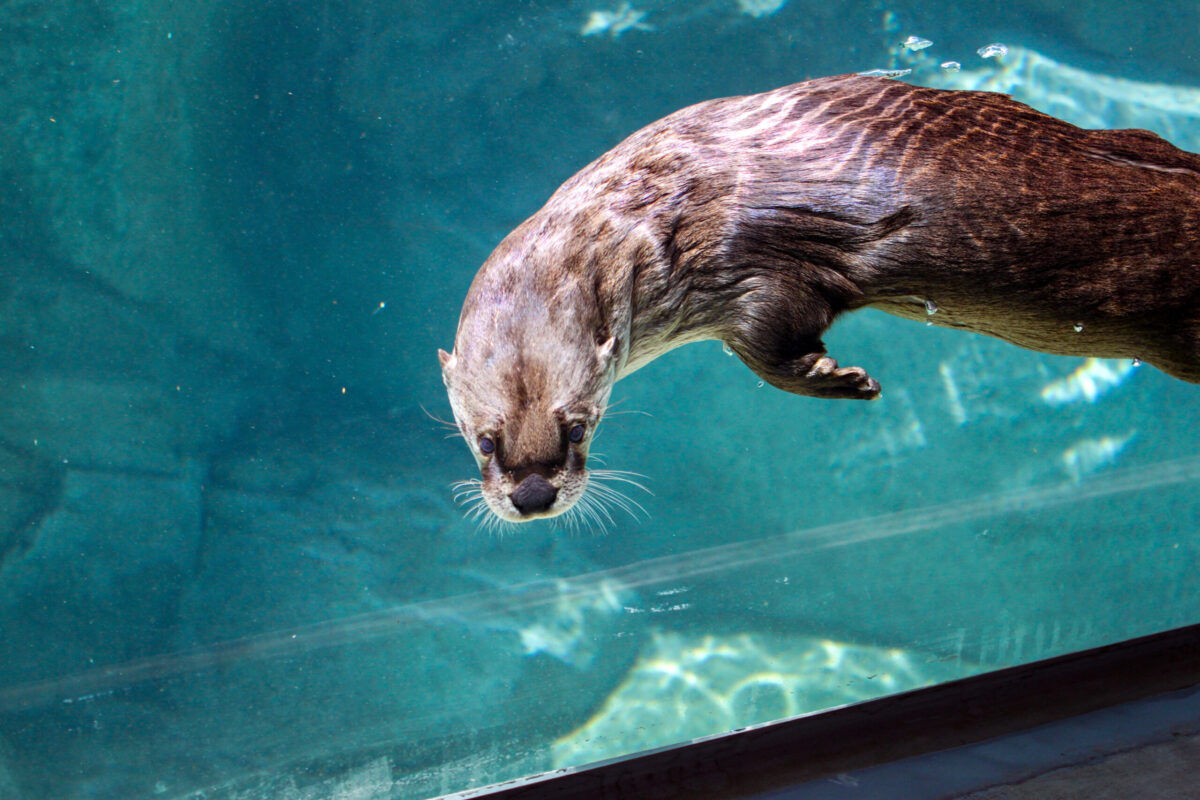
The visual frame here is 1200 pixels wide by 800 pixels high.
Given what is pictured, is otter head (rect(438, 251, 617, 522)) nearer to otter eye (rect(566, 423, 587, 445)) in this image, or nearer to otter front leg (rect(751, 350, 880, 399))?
otter eye (rect(566, 423, 587, 445))

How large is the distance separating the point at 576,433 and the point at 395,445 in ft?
9.21

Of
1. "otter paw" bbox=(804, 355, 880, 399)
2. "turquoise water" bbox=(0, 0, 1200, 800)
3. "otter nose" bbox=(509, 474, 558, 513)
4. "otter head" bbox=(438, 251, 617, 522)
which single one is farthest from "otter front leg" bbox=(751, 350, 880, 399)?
"turquoise water" bbox=(0, 0, 1200, 800)

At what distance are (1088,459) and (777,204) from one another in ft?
15.4

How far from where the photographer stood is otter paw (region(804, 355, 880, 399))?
198 cm

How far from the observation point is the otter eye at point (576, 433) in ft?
6.17

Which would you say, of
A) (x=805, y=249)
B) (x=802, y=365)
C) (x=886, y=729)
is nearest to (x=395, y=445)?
(x=802, y=365)

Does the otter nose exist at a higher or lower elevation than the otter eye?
lower

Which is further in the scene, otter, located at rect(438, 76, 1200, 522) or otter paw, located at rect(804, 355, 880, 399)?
otter paw, located at rect(804, 355, 880, 399)

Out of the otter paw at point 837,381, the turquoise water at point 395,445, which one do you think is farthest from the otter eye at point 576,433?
the turquoise water at point 395,445

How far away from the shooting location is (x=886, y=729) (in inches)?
70.6

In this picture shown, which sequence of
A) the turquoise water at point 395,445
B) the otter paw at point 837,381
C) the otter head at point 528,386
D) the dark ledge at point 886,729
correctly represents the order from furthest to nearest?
the turquoise water at point 395,445 < the otter paw at point 837,381 < the otter head at point 528,386 < the dark ledge at point 886,729

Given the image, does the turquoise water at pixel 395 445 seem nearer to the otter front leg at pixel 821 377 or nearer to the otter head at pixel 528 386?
the otter front leg at pixel 821 377

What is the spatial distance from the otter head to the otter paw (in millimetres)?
618

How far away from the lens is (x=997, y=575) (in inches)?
191
